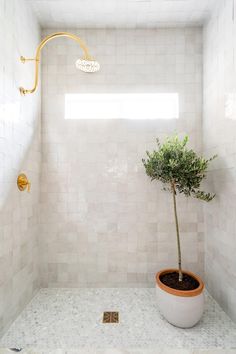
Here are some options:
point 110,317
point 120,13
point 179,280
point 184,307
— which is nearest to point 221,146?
point 179,280

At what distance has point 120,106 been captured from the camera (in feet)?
7.16

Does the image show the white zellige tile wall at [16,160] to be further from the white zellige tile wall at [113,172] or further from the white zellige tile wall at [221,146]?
the white zellige tile wall at [221,146]

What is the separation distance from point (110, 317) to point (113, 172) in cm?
124

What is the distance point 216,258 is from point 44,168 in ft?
5.92

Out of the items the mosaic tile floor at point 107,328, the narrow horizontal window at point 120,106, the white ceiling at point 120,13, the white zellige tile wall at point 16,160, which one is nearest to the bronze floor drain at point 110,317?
the mosaic tile floor at point 107,328

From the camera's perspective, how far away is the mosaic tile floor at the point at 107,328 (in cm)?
145

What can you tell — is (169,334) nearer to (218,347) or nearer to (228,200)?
(218,347)

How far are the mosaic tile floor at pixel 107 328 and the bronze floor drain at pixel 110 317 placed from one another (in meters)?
0.03

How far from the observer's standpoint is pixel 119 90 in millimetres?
2189

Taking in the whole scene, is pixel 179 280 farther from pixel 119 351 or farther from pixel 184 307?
pixel 119 351

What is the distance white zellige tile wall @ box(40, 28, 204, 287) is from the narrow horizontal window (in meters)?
0.05

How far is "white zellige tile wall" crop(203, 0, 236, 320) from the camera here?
5.47 feet

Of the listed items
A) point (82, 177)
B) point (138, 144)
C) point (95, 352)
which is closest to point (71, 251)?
point (82, 177)

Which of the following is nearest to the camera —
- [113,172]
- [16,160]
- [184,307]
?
[184,307]
